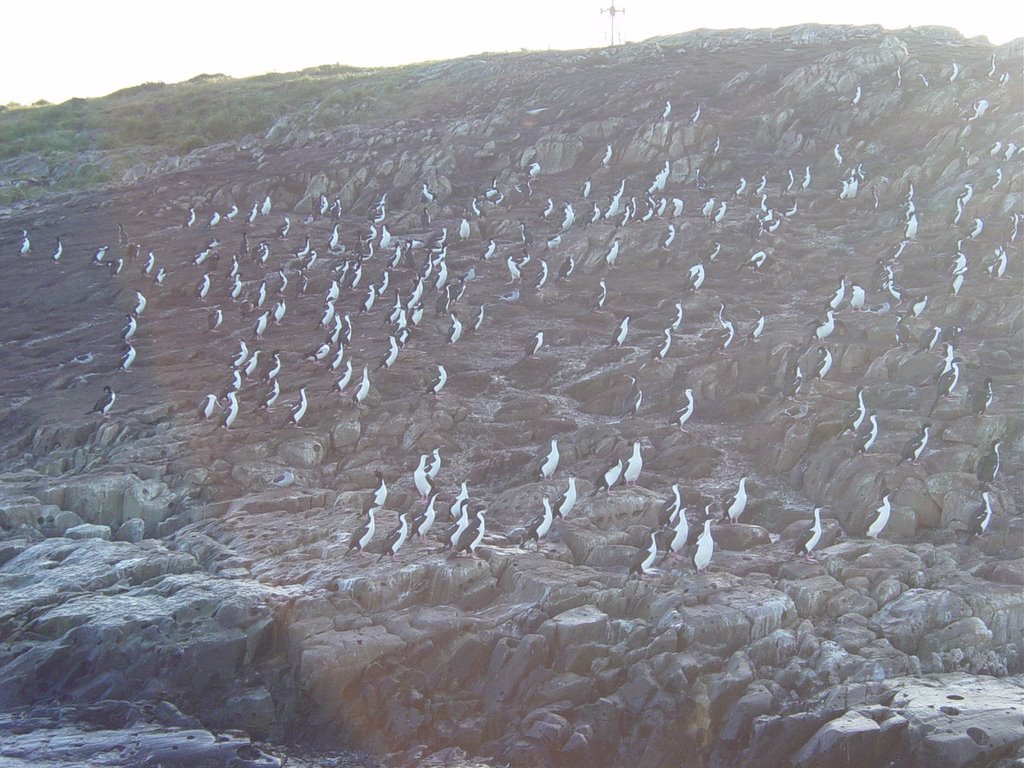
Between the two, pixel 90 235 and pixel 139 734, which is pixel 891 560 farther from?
Answer: pixel 90 235

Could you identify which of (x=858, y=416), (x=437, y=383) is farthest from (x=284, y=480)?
(x=858, y=416)

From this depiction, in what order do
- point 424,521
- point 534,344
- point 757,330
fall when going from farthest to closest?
point 534,344
point 757,330
point 424,521

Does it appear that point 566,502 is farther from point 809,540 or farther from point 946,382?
point 946,382

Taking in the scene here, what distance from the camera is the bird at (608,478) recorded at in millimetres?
22266

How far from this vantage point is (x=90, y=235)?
160 ft

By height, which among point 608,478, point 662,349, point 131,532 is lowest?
point 131,532

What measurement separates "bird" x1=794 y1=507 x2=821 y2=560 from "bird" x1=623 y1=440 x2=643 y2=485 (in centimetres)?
405

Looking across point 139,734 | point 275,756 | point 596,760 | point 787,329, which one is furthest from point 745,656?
point 787,329

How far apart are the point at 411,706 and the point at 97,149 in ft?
173

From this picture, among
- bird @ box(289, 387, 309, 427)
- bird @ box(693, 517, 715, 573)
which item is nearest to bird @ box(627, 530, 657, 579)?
bird @ box(693, 517, 715, 573)

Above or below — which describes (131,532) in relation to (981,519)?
below

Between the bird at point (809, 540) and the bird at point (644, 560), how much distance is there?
245 centimetres

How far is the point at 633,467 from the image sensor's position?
23.1 m

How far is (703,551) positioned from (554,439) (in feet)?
21.3
